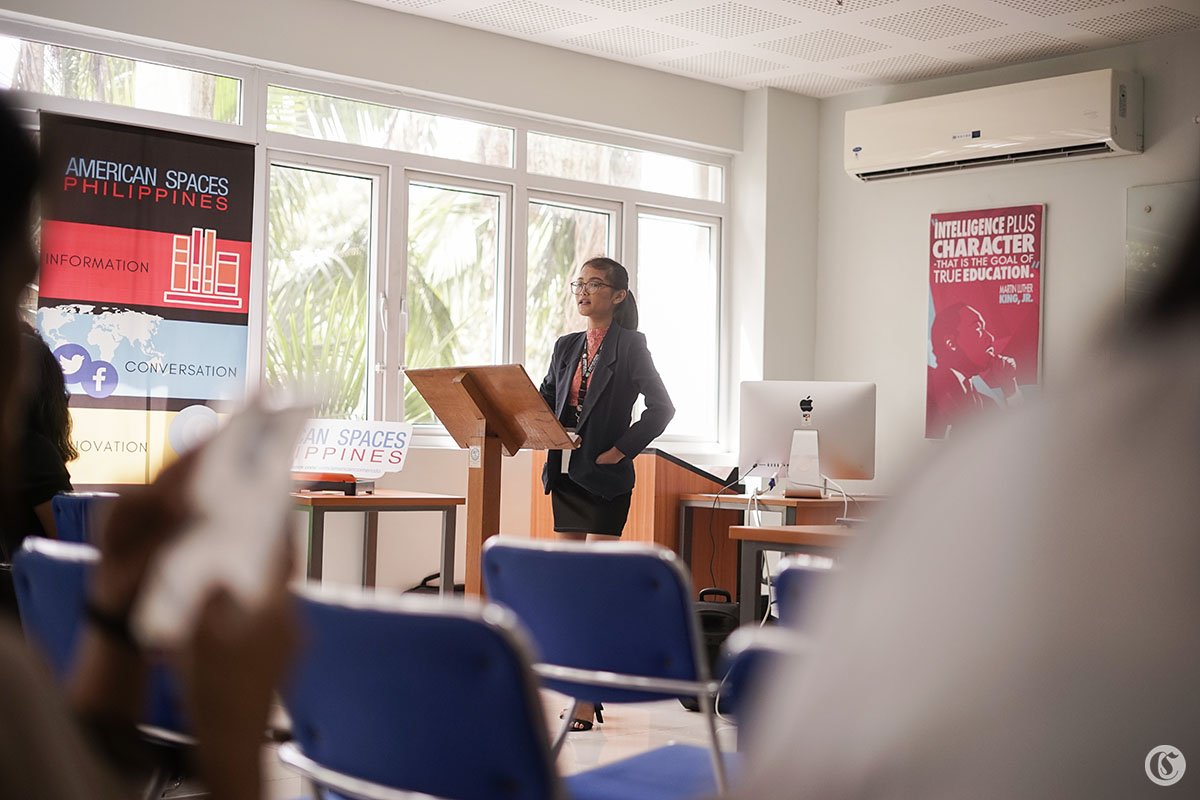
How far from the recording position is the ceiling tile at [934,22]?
5.92 meters

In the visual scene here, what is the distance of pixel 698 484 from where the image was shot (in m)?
5.71

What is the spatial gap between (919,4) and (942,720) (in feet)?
19.7

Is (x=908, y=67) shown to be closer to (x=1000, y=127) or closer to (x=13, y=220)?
(x=1000, y=127)

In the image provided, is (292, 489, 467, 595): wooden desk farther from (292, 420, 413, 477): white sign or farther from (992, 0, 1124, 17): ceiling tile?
(992, 0, 1124, 17): ceiling tile

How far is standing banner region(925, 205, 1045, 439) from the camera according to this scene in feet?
21.6

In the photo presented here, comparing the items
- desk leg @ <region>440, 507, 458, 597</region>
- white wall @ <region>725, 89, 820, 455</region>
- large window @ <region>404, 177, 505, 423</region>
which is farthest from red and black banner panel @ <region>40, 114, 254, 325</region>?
white wall @ <region>725, 89, 820, 455</region>

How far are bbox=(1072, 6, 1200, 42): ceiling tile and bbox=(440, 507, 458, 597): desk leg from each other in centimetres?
400

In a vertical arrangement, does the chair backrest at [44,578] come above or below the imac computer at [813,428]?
below

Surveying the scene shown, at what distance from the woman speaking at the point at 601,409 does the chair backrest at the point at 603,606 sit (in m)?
1.92

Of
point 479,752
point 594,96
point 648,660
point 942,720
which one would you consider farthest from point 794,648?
point 594,96

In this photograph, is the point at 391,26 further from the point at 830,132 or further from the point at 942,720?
the point at 942,720

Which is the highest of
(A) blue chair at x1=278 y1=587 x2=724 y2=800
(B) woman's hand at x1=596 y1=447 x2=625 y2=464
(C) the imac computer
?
(C) the imac computer

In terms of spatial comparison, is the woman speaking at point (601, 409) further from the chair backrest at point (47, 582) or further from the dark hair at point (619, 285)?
the chair backrest at point (47, 582)

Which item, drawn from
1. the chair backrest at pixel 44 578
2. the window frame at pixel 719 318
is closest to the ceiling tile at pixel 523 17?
the window frame at pixel 719 318
